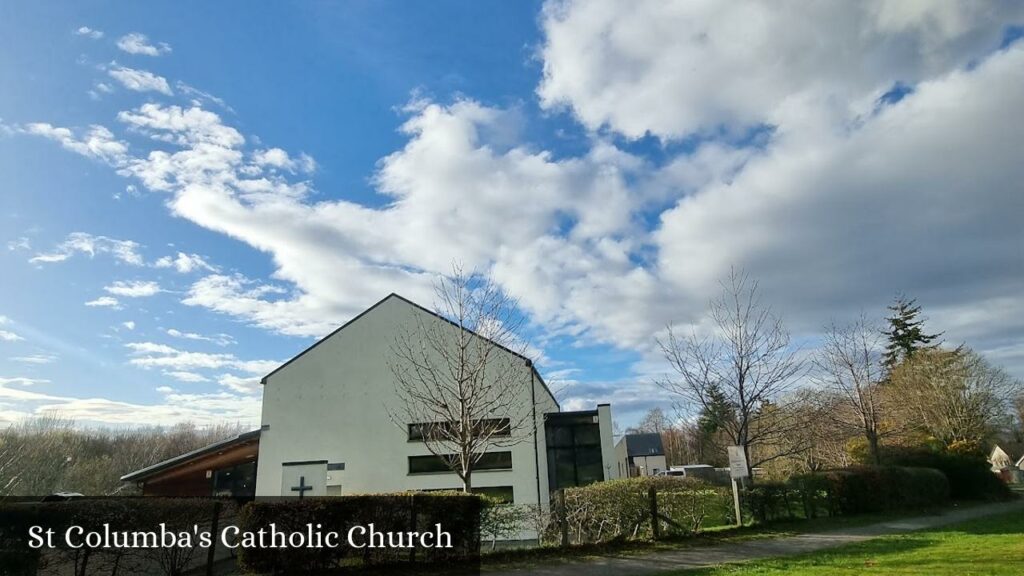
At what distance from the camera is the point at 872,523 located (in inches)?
621

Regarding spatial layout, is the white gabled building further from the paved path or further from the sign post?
the paved path

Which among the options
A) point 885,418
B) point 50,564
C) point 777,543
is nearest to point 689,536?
point 777,543

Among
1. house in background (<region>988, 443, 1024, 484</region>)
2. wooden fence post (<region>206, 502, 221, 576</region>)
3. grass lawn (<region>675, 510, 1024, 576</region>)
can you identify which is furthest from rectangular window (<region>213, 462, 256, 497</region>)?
house in background (<region>988, 443, 1024, 484</region>)

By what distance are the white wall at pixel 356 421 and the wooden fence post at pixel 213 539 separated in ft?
34.2

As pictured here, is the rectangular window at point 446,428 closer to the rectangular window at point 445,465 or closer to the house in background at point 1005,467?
the rectangular window at point 445,465

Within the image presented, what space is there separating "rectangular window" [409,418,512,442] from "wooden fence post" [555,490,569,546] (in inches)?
125

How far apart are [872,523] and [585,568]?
10.1 m

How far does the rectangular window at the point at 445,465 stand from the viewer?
20203mm

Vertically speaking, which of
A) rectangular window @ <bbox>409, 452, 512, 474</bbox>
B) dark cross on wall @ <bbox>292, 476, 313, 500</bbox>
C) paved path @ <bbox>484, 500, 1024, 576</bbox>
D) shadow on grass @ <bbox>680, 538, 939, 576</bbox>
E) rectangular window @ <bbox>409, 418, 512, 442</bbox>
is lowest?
paved path @ <bbox>484, 500, 1024, 576</bbox>

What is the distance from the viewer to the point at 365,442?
69.5 feet

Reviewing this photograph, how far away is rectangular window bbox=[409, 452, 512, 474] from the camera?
20.2 meters

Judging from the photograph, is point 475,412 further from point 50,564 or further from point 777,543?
point 50,564

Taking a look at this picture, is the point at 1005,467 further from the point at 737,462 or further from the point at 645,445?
the point at 737,462

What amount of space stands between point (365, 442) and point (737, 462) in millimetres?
12972
